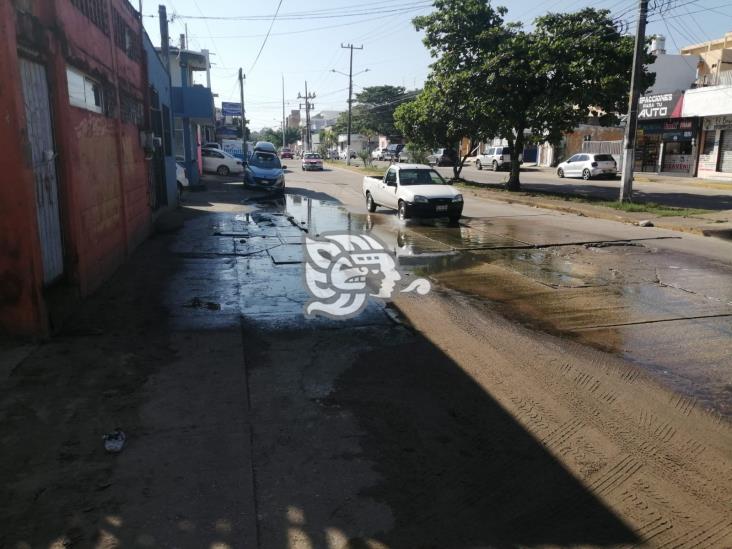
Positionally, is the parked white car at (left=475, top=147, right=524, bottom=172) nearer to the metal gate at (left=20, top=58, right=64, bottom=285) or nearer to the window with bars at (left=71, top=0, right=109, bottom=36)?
the window with bars at (left=71, top=0, right=109, bottom=36)

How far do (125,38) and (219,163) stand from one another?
25818 mm

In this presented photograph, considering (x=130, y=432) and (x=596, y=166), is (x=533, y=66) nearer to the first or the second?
(x=596, y=166)

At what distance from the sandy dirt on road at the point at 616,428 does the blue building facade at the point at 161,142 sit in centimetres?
1262

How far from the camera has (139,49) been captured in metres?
13.1

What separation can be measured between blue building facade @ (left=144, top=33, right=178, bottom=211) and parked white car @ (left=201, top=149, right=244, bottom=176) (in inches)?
646

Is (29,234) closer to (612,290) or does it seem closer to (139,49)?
(612,290)

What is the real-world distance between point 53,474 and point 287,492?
1.42 m

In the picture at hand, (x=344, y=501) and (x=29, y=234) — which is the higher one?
(x=29, y=234)

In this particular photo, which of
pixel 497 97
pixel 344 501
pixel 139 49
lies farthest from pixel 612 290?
pixel 497 97

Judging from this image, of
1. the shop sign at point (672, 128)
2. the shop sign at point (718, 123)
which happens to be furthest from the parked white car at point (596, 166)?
the shop sign at point (718, 123)

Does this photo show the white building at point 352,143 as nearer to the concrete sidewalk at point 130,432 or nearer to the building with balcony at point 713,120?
the building with balcony at point 713,120

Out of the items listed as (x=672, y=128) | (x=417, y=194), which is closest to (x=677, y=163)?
(x=672, y=128)

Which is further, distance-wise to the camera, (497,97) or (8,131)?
(497,97)

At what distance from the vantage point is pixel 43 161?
6078 mm
